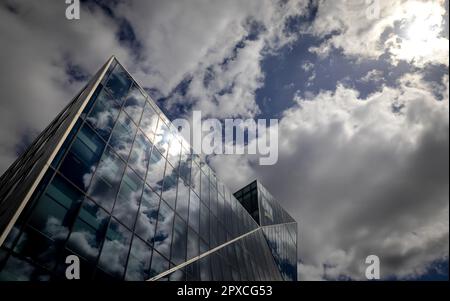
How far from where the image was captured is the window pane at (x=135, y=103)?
14723mm

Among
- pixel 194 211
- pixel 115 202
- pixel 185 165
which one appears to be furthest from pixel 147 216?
pixel 185 165

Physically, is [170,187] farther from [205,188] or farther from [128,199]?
[205,188]

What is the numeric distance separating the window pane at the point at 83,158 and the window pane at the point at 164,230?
4302 mm

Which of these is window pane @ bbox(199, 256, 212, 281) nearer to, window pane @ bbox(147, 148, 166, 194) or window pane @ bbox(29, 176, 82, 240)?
window pane @ bbox(147, 148, 166, 194)

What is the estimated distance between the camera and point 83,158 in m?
10.4

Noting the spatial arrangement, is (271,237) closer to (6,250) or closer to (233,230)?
(233,230)

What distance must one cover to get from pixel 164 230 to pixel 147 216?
1377 millimetres

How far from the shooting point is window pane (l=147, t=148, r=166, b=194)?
14172 millimetres

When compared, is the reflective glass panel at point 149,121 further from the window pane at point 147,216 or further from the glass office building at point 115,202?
the window pane at point 147,216

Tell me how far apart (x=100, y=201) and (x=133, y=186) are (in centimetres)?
223

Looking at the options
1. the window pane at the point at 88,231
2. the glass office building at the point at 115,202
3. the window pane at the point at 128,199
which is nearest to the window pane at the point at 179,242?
the glass office building at the point at 115,202

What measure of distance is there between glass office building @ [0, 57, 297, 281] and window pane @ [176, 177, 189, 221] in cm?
7

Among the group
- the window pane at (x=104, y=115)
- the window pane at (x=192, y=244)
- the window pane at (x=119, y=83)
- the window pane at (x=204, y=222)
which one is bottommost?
the window pane at (x=192, y=244)
